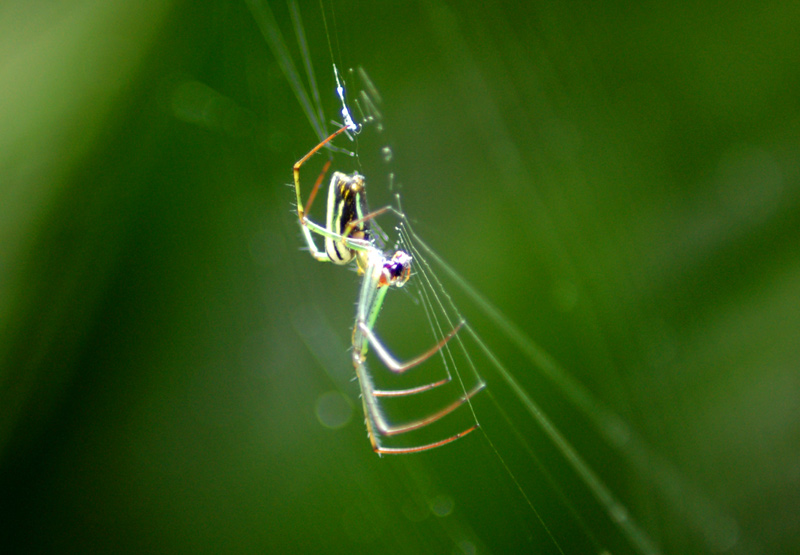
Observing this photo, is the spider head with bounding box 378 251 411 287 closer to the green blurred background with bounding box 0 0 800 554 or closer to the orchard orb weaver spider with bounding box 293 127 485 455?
the orchard orb weaver spider with bounding box 293 127 485 455

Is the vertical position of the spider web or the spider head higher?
the spider head

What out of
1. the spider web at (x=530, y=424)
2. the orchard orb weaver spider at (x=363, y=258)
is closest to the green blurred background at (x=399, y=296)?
the spider web at (x=530, y=424)

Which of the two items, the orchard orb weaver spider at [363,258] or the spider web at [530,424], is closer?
the orchard orb weaver spider at [363,258]

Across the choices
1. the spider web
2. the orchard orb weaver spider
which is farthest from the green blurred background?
the orchard orb weaver spider

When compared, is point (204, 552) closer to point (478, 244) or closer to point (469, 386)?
point (469, 386)

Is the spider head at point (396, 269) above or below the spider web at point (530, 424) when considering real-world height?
above

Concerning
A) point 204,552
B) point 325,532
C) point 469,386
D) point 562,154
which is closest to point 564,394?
point 469,386

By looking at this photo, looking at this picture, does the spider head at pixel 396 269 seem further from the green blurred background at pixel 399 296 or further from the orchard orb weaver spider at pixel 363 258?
the green blurred background at pixel 399 296

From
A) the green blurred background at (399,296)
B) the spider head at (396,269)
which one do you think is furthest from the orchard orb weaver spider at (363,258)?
the green blurred background at (399,296)

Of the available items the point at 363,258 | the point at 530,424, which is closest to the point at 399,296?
the point at 363,258
